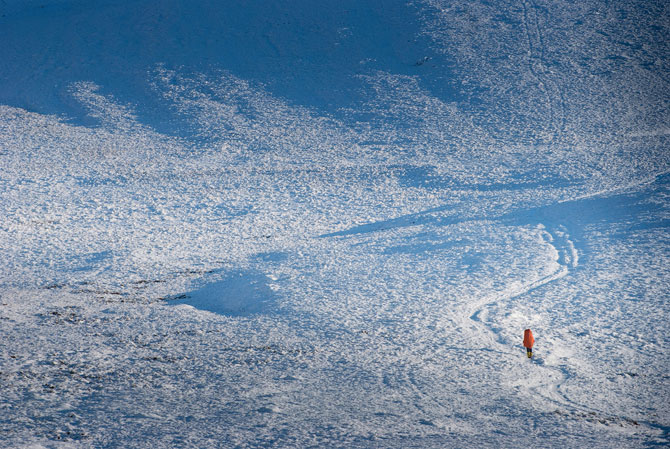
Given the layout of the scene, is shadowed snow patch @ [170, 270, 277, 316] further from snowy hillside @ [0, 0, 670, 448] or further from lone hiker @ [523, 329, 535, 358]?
lone hiker @ [523, 329, 535, 358]

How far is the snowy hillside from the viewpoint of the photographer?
515 cm

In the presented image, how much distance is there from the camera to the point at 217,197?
49.3 ft

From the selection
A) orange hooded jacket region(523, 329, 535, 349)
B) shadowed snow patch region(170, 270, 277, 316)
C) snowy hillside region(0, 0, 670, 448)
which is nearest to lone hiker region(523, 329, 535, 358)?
orange hooded jacket region(523, 329, 535, 349)

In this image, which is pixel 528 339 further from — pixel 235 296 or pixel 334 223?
pixel 334 223

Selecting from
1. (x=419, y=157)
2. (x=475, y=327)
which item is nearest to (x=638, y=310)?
(x=475, y=327)

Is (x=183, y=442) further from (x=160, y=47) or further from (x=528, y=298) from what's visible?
(x=160, y=47)

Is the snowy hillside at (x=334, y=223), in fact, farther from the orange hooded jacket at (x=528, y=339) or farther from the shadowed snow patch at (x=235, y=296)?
the orange hooded jacket at (x=528, y=339)

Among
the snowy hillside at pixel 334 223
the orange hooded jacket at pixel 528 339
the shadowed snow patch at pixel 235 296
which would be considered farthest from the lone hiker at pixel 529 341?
the shadowed snow patch at pixel 235 296

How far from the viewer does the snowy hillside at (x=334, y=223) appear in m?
5.15

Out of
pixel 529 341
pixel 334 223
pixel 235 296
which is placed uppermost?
pixel 334 223

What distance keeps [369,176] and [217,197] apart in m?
4.26

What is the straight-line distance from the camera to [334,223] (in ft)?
42.7

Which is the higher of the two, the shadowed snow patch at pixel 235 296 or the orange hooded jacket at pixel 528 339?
the shadowed snow patch at pixel 235 296

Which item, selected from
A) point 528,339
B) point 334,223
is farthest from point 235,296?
point 334,223
